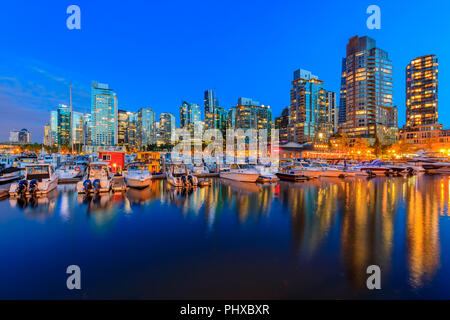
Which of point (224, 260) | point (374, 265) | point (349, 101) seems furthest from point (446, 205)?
point (349, 101)

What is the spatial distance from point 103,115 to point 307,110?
6241 inches

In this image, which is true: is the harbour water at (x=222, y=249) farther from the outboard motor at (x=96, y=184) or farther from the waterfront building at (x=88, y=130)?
the waterfront building at (x=88, y=130)

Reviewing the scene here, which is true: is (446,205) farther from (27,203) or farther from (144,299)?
(27,203)

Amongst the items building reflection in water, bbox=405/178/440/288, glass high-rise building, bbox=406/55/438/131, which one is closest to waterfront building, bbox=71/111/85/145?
building reflection in water, bbox=405/178/440/288

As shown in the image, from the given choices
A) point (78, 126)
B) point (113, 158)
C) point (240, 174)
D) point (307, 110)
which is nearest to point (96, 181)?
→ point (113, 158)

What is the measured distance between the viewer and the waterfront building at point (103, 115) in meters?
180

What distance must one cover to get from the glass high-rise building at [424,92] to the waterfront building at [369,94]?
18959mm

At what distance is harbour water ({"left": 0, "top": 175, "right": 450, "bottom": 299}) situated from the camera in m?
6.18

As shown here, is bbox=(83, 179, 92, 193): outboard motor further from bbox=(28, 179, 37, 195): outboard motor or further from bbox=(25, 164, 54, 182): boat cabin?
bbox=(25, 164, 54, 182): boat cabin

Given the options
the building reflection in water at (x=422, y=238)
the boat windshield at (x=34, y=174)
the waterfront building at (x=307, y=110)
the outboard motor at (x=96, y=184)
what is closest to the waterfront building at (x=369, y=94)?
the waterfront building at (x=307, y=110)

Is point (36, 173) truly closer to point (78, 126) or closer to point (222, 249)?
point (222, 249)

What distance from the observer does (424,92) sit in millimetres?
150125

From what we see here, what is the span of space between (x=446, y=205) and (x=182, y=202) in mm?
18597

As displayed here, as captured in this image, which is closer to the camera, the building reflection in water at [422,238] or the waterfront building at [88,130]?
the building reflection in water at [422,238]
